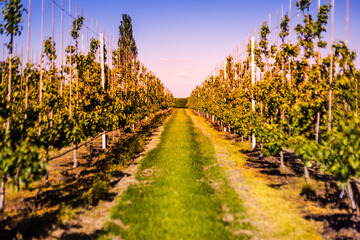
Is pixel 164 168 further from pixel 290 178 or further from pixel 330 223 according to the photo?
pixel 330 223

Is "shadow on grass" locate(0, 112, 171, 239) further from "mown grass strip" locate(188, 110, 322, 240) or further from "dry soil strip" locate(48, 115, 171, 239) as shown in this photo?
"mown grass strip" locate(188, 110, 322, 240)

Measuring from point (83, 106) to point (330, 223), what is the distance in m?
11.7

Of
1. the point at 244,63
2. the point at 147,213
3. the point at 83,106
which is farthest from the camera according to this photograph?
the point at 244,63

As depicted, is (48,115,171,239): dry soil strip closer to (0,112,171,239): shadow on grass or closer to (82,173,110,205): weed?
(0,112,171,239): shadow on grass

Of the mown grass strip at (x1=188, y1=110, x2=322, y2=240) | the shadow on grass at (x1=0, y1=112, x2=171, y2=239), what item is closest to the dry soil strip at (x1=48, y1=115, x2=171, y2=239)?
the shadow on grass at (x1=0, y1=112, x2=171, y2=239)

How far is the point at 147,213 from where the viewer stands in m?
7.29

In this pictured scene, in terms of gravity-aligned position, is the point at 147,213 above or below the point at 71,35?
below


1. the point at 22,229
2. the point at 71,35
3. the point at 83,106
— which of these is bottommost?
the point at 22,229

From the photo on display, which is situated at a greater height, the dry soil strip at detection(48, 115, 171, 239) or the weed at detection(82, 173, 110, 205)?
the weed at detection(82, 173, 110, 205)

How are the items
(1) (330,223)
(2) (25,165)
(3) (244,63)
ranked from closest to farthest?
(2) (25,165)
(1) (330,223)
(3) (244,63)

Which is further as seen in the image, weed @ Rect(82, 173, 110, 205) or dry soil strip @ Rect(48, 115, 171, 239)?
weed @ Rect(82, 173, 110, 205)

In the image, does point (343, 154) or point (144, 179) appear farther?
point (144, 179)

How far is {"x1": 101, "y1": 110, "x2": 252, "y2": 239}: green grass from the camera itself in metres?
6.27

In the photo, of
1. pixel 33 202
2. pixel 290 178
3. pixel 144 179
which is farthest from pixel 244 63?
pixel 33 202
